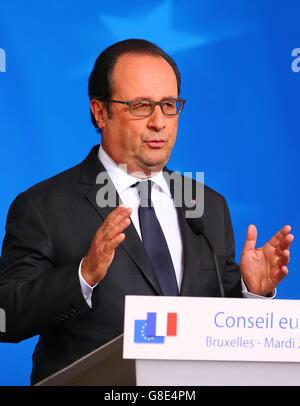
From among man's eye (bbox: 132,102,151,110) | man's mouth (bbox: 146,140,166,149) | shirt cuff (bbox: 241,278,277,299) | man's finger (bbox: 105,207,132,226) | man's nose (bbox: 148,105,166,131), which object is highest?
man's eye (bbox: 132,102,151,110)

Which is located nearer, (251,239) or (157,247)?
(251,239)

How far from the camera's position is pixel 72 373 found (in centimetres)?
173

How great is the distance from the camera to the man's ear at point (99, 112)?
2717mm

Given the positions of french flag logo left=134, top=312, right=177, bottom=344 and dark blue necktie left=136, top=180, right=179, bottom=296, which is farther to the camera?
dark blue necktie left=136, top=180, right=179, bottom=296

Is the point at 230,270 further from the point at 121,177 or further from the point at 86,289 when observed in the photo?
the point at 86,289

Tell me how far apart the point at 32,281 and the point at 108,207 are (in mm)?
328

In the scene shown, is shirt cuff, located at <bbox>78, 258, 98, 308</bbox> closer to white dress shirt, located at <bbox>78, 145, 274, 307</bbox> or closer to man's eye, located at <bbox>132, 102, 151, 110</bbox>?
white dress shirt, located at <bbox>78, 145, 274, 307</bbox>

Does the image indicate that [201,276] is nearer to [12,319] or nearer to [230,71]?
[12,319]

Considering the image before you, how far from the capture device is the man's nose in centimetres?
252

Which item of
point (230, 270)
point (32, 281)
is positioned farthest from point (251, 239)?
point (32, 281)

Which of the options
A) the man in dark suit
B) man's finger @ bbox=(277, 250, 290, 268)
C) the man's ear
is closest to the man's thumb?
the man in dark suit

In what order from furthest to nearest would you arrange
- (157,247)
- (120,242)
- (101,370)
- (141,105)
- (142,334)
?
(141,105), (157,247), (120,242), (101,370), (142,334)

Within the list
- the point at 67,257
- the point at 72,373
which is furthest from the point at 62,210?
the point at 72,373

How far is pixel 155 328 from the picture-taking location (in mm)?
1559
